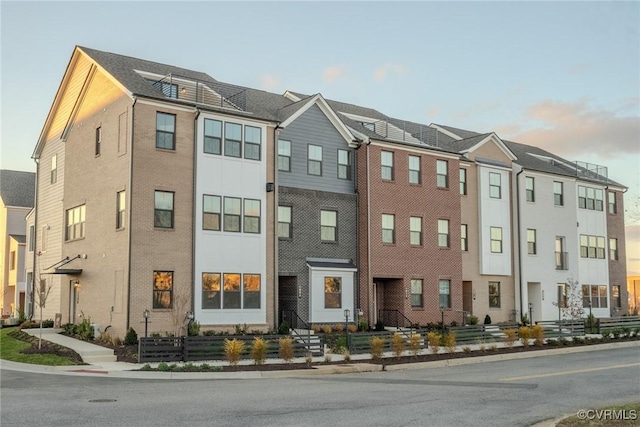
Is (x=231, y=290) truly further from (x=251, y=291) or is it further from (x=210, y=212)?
(x=210, y=212)

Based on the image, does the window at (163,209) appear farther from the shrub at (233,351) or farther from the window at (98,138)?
the shrub at (233,351)

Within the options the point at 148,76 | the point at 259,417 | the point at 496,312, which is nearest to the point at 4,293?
the point at 148,76

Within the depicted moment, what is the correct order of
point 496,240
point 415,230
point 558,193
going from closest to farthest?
point 415,230
point 496,240
point 558,193

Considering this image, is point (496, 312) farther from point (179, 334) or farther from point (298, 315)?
point (179, 334)

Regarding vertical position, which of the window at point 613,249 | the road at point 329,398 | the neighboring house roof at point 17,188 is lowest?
the road at point 329,398

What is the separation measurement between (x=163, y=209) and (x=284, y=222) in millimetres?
6411

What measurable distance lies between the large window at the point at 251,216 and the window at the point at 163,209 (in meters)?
3.46

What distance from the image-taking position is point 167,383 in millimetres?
18312

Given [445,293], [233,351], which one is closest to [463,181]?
[445,293]

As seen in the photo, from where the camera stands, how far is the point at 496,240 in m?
41.2

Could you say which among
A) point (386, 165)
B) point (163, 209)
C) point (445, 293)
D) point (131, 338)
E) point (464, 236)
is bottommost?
point (131, 338)

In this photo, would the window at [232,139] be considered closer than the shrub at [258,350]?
No

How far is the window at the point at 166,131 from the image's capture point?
27844 mm

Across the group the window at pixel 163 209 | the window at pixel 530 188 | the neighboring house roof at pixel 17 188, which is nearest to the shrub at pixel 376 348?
the window at pixel 163 209
